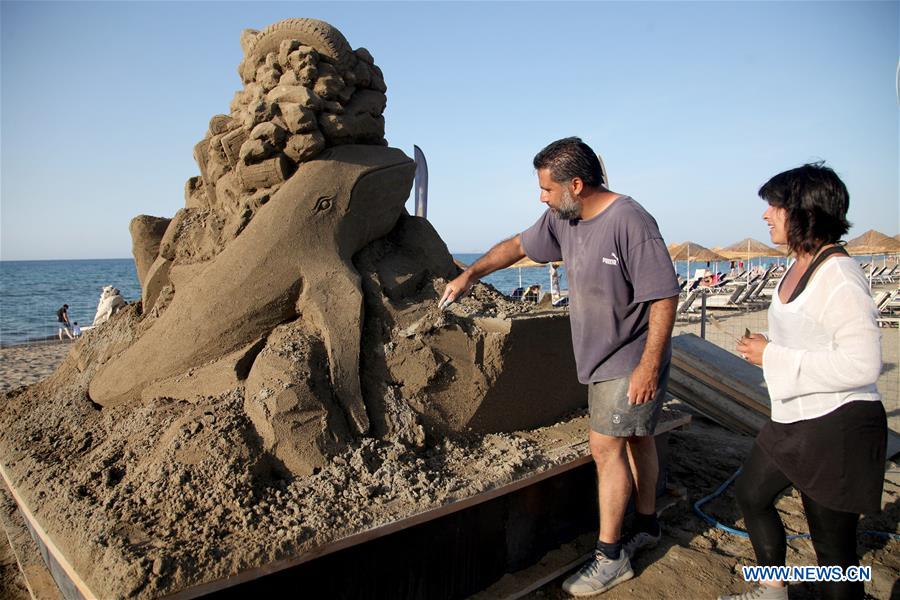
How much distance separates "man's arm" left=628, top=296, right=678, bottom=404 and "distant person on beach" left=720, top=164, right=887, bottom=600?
25cm

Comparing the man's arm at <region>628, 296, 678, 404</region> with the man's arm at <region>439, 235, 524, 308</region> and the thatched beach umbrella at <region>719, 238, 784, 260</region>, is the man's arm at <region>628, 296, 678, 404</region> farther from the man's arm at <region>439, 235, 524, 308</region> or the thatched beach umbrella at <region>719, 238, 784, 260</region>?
the thatched beach umbrella at <region>719, 238, 784, 260</region>

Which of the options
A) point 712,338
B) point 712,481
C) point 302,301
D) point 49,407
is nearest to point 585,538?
point 712,481

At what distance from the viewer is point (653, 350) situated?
83.4 inches

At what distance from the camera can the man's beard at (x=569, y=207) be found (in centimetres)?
225

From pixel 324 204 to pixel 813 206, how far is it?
6.77 feet

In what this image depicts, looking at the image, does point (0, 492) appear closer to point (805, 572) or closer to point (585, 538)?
point (585, 538)

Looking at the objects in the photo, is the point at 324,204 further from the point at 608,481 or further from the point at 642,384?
the point at 608,481

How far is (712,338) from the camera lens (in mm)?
9203

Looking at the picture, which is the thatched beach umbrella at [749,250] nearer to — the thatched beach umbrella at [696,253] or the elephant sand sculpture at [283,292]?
the thatched beach umbrella at [696,253]

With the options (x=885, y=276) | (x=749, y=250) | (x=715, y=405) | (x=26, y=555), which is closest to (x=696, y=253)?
(x=749, y=250)

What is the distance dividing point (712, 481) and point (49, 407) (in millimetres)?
3810

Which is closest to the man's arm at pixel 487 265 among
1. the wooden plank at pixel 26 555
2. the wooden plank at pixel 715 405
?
the wooden plank at pixel 26 555

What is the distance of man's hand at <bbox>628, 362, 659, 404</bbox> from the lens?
213cm

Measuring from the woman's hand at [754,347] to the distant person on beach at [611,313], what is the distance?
10.1 inches
